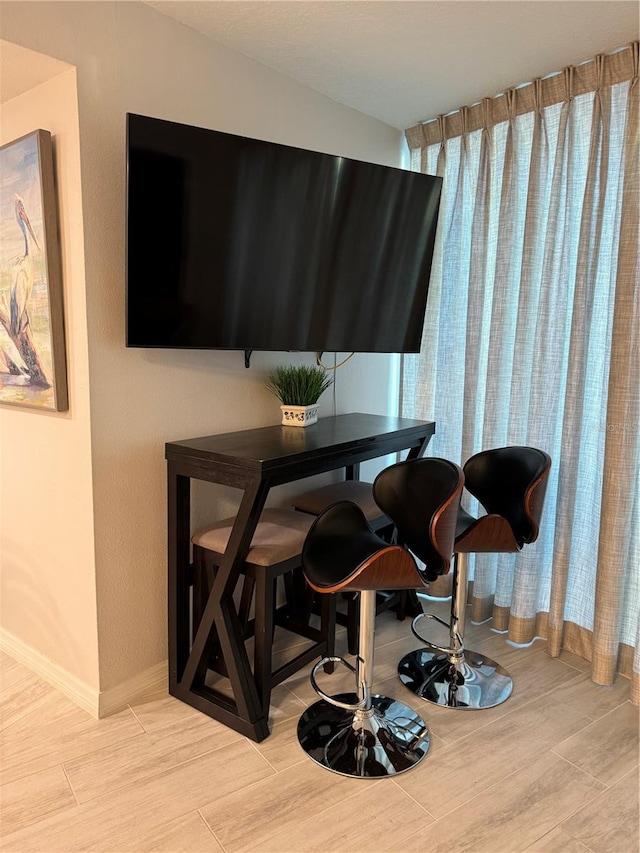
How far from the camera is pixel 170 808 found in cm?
173

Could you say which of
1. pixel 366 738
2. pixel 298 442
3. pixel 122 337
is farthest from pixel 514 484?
pixel 122 337

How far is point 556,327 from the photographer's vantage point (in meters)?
2.54

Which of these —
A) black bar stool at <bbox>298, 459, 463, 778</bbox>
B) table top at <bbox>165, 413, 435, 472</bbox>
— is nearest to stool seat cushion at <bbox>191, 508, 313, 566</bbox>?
black bar stool at <bbox>298, 459, 463, 778</bbox>

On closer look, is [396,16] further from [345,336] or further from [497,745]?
[497,745]

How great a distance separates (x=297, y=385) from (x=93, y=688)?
1386 millimetres

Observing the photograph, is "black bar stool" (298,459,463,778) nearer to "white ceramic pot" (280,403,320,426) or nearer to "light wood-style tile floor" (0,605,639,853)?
"light wood-style tile floor" (0,605,639,853)

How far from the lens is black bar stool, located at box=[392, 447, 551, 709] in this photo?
2.22 meters

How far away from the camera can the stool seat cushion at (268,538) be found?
206 cm

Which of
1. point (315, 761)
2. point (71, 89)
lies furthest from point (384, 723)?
point (71, 89)

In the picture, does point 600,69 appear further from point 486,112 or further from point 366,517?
point 366,517

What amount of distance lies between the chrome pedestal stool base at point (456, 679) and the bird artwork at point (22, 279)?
1.98m

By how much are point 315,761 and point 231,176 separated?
1.96 meters

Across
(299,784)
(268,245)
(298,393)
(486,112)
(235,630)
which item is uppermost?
(486,112)

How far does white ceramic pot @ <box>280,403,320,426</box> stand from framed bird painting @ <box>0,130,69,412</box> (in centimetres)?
89
